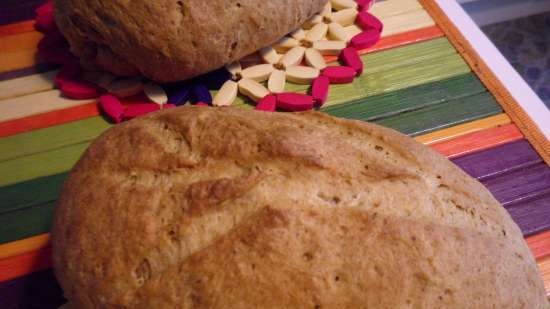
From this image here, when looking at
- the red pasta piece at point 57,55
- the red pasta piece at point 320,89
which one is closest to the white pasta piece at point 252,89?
the red pasta piece at point 320,89

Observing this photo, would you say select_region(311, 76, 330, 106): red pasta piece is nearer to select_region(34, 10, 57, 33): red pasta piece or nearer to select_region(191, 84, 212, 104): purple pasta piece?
select_region(191, 84, 212, 104): purple pasta piece

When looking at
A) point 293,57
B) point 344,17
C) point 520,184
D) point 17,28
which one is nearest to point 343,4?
point 344,17

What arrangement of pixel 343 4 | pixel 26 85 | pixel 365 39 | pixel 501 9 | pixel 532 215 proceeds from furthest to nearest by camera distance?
pixel 501 9 < pixel 343 4 < pixel 365 39 < pixel 26 85 < pixel 532 215

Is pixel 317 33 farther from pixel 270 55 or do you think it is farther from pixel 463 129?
pixel 463 129

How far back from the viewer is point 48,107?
139cm

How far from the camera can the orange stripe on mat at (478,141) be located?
132 cm

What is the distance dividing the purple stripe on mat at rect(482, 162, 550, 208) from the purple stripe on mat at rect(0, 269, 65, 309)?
0.94 metres

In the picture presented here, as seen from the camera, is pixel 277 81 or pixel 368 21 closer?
pixel 277 81

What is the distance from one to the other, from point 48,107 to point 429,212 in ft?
3.19

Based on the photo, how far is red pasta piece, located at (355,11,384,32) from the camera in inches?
62.0

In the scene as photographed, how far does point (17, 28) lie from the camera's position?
1.61 m

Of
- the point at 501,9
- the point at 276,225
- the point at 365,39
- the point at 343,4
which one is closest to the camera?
the point at 276,225

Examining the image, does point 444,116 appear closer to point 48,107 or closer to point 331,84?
point 331,84

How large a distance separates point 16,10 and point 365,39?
102 centimetres
